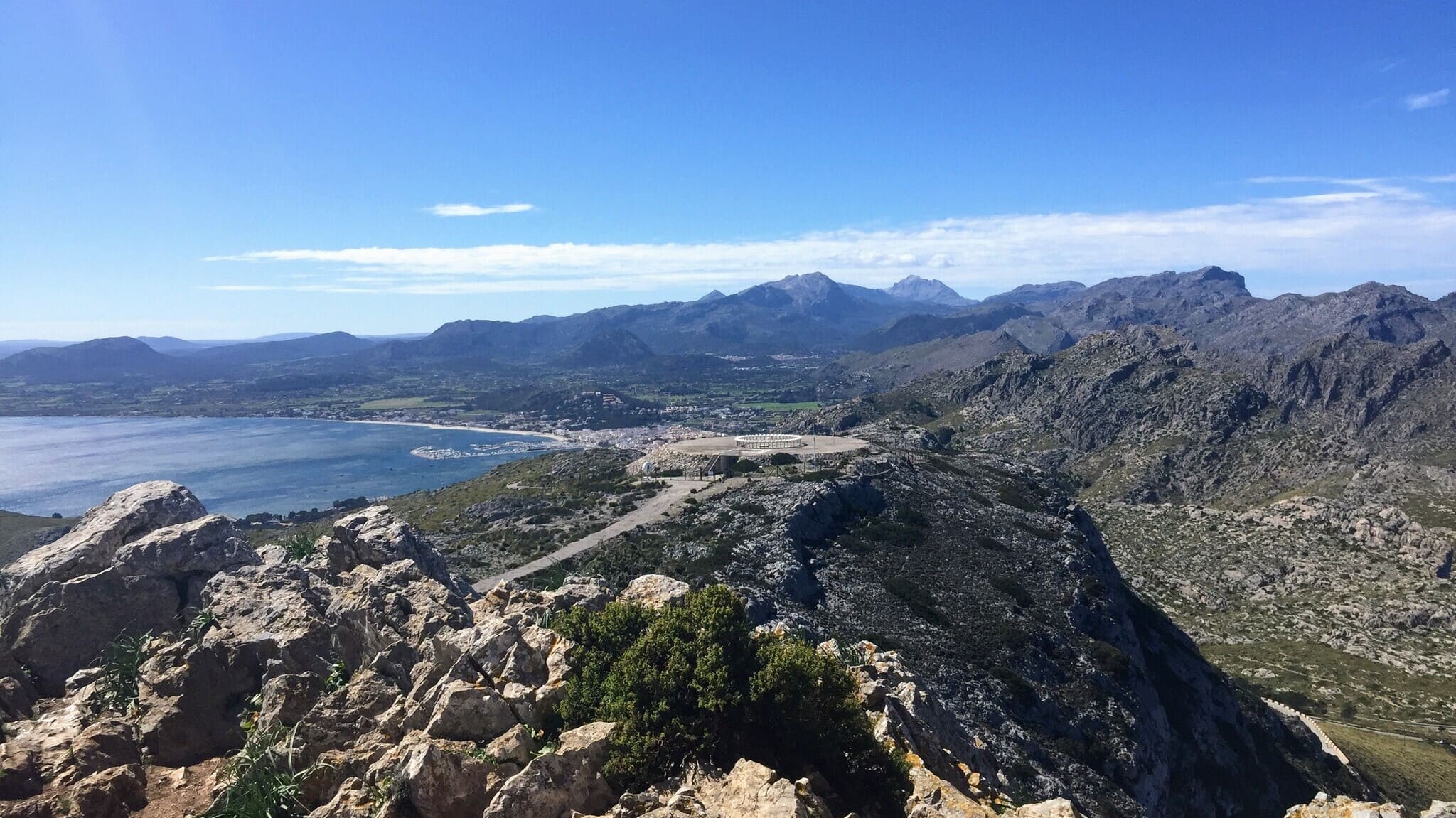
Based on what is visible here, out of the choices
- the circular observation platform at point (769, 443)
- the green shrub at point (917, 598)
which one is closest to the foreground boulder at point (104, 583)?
the green shrub at point (917, 598)

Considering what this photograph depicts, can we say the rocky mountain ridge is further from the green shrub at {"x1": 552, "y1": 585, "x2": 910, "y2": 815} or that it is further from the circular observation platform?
the circular observation platform

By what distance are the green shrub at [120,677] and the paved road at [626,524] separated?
3491 cm

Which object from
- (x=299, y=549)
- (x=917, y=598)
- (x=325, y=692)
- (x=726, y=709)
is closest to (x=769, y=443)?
(x=917, y=598)

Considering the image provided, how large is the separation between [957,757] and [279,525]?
15735cm

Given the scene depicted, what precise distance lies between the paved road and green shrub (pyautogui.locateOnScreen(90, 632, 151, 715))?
34.9 metres

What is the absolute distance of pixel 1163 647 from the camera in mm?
76125

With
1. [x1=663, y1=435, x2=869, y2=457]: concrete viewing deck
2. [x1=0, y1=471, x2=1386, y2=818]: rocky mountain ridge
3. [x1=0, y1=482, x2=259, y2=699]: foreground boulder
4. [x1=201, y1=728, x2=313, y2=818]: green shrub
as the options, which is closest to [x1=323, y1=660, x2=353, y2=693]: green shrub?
[x1=0, y1=471, x2=1386, y2=818]: rocky mountain ridge

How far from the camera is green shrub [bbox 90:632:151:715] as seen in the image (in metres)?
25.9

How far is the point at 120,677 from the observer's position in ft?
88.4

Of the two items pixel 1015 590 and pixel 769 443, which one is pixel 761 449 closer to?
pixel 769 443

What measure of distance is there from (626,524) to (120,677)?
59097 millimetres

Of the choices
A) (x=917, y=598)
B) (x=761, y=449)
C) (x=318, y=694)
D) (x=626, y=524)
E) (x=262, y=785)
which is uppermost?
(x=262, y=785)

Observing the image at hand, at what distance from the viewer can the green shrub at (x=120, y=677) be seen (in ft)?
85.0

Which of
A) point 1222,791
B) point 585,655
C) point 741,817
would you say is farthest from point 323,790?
point 1222,791
